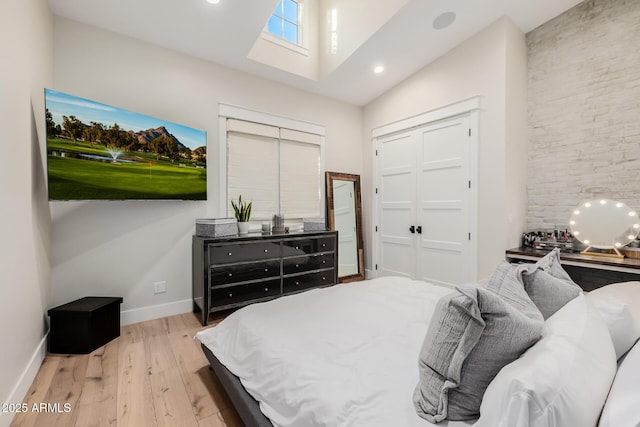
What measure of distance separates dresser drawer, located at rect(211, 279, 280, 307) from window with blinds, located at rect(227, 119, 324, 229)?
2.89 ft

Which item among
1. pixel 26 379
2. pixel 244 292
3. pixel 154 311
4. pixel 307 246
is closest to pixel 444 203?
pixel 307 246

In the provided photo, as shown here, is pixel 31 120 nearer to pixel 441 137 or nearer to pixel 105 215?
pixel 105 215

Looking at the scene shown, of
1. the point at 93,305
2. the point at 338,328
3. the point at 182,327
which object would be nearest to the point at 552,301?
the point at 338,328

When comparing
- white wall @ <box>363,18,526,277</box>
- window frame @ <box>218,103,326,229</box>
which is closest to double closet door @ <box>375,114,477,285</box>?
white wall @ <box>363,18,526,277</box>

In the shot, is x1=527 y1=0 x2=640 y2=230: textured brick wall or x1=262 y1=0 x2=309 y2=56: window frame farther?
x1=262 y1=0 x2=309 y2=56: window frame

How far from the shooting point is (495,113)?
9.86 ft

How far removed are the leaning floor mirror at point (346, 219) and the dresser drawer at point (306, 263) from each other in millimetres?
676

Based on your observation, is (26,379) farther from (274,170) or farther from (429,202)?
(429,202)

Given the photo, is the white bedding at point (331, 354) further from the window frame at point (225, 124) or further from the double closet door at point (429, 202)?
the window frame at point (225, 124)

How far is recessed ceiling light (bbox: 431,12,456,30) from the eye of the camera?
290 centimetres

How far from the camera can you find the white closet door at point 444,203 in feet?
10.8

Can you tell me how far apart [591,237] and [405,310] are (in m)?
2.28

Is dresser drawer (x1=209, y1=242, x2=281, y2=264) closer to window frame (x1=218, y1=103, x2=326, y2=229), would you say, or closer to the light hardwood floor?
window frame (x1=218, y1=103, x2=326, y2=229)

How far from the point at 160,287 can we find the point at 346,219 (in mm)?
2670
